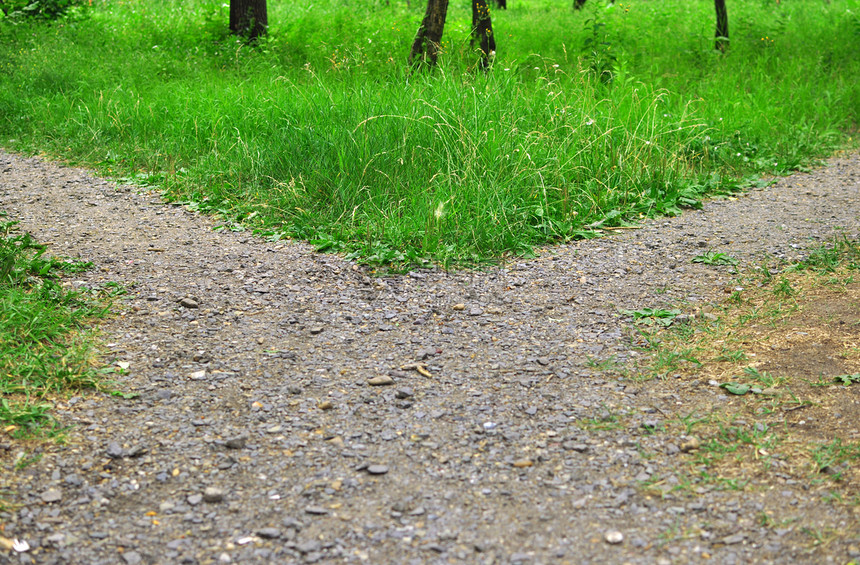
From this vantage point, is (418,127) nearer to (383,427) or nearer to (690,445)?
(383,427)

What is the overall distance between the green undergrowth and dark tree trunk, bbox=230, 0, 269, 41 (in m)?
7.07

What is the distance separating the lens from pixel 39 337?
3.33 meters

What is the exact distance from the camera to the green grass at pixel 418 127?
16.6ft

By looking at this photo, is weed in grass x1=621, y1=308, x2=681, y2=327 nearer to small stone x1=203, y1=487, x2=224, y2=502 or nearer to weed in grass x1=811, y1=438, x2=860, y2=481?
weed in grass x1=811, y1=438, x2=860, y2=481

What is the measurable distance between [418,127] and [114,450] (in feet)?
11.4

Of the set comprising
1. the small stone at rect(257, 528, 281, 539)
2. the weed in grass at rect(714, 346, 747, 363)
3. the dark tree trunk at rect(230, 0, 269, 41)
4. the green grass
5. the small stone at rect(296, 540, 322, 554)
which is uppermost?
the dark tree trunk at rect(230, 0, 269, 41)

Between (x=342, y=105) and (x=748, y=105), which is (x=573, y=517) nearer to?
(x=342, y=105)

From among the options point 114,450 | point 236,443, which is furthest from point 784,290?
point 114,450

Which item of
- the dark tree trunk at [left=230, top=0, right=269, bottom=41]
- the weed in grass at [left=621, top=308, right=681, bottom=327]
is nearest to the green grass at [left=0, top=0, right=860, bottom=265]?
the dark tree trunk at [left=230, top=0, right=269, bottom=41]

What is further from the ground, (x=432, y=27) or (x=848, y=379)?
(x=432, y=27)

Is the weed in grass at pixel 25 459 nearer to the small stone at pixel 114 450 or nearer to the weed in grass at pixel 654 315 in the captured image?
the small stone at pixel 114 450

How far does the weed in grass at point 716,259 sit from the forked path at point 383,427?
0.26 ft

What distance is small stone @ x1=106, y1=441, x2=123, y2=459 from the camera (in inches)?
105

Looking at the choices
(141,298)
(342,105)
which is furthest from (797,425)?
Answer: (342,105)
